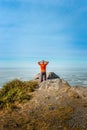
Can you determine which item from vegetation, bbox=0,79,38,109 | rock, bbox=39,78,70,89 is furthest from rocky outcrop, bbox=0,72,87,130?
vegetation, bbox=0,79,38,109

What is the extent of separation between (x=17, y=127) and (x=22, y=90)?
257 inches

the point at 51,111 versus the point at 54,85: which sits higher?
the point at 54,85

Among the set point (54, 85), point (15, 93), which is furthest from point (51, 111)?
point (15, 93)

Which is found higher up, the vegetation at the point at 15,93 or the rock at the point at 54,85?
the rock at the point at 54,85

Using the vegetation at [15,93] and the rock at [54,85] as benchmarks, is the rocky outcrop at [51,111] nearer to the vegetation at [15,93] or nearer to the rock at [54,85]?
the rock at [54,85]

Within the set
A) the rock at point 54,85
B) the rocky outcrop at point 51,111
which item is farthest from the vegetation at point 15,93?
the rock at point 54,85

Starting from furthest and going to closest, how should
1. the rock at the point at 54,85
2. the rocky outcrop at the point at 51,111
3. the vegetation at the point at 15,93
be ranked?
the rock at the point at 54,85 → the vegetation at the point at 15,93 → the rocky outcrop at the point at 51,111

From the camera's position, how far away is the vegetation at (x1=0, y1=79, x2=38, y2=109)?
21.9 meters

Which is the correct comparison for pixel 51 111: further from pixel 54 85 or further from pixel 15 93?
pixel 15 93

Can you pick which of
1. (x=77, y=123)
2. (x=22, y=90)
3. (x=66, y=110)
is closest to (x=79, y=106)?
(x=66, y=110)

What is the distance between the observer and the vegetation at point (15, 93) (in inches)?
861

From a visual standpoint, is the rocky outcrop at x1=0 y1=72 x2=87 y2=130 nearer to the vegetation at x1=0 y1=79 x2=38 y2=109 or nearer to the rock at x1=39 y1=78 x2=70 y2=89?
the rock at x1=39 y1=78 x2=70 y2=89

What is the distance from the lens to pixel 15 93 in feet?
76.0

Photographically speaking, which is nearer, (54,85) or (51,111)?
(51,111)
